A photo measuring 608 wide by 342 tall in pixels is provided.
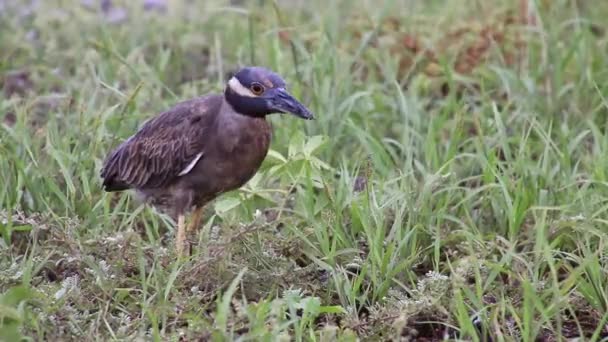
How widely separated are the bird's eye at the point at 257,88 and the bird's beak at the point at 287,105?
0.22 ft

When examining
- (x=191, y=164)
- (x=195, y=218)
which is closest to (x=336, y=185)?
(x=195, y=218)

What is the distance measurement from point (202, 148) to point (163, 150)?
217mm

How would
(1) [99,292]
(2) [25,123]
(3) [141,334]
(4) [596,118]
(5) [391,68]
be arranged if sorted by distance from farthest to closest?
1. (5) [391,68]
2. (4) [596,118]
3. (2) [25,123]
4. (1) [99,292]
5. (3) [141,334]

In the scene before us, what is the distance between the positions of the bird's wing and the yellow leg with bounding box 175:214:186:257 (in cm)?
21

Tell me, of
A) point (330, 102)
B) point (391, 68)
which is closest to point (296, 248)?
point (330, 102)

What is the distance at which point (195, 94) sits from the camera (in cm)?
691

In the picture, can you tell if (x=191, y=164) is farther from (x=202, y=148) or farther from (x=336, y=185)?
(x=336, y=185)

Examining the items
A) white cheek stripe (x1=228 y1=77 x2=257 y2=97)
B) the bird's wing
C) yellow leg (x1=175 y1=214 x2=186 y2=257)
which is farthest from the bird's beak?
yellow leg (x1=175 y1=214 x2=186 y2=257)

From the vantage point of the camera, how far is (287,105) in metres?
5.21

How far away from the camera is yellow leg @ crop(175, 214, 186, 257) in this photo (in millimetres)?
5137

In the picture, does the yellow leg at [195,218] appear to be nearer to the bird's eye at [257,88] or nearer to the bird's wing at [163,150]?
the bird's wing at [163,150]

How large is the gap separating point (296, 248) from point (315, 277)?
0.21 m

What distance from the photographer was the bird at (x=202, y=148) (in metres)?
5.27

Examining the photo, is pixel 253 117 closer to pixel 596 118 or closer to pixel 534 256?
pixel 534 256
